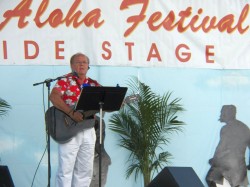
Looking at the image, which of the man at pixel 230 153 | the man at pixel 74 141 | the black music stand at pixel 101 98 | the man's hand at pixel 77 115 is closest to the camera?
the black music stand at pixel 101 98

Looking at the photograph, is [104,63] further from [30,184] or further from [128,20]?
[30,184]

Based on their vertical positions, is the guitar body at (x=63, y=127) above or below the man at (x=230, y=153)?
above

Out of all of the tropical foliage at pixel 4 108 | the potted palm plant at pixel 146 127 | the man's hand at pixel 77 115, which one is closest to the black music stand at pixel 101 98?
Result: the man's hand at pixel 77 115

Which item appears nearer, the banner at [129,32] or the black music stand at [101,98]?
the black music stand at [101,98]

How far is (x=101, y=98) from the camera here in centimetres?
457

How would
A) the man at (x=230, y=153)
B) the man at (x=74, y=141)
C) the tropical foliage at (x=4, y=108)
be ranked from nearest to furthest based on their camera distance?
the man at (x=74, y=141) → the tropical foliage at (x=4, y=108) → the man at (x=230, y=153)

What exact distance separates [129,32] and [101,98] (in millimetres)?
1564

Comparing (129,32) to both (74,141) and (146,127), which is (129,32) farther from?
(74,141)

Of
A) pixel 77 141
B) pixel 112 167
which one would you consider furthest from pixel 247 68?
pixel 77 141

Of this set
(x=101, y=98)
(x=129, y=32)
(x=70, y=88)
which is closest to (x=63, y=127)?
(x=70, y=88)

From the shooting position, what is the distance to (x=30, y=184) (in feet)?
19.2

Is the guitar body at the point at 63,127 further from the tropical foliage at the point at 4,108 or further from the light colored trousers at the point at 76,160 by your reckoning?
the tropical foliage at the point at 4,108

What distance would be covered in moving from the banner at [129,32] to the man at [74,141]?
3.23 ft

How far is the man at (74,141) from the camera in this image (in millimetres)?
4809
